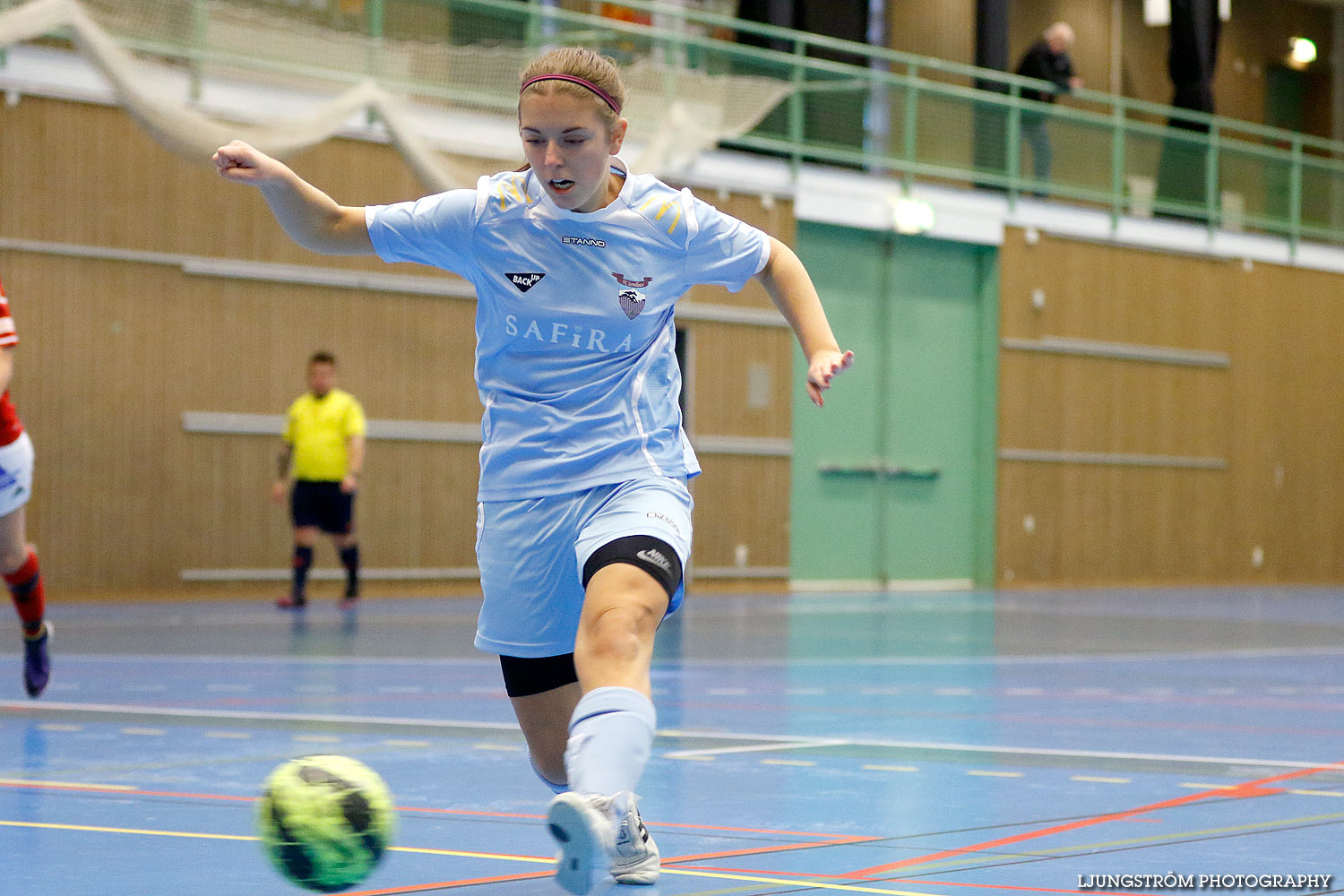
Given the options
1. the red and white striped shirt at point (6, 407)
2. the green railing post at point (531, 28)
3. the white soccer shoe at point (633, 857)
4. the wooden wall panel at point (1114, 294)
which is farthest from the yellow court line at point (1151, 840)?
the wooden wall panel at point (1114, 294)

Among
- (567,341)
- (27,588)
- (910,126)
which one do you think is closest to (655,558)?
(567,341)

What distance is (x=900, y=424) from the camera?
2227 cm

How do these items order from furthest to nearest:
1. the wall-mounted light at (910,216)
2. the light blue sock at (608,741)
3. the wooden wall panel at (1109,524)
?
the wooden wall panel at (1109,524)
the wall-mounted light at (910,216)
the light blue sock at (608,741)

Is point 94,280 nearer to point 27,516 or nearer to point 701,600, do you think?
point 27,516

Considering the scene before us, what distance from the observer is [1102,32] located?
28.2 metres

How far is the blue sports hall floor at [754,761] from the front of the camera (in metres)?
3.95

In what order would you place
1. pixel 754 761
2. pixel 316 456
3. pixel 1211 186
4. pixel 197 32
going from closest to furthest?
pixel 754 761
pixel 197 32
pixel 316 456
pixel 1211 186

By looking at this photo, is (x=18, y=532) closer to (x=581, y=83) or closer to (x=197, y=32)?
(x=581, y=83)

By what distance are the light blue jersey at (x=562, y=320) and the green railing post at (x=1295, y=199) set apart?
2386 centimetres

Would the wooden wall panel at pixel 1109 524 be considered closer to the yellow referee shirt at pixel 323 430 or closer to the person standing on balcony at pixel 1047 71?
the person standing on balcony at pixel 1047 71

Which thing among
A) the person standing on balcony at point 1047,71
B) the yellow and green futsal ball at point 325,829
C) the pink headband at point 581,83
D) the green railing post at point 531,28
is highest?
the person standing on balcony at point 1047,71

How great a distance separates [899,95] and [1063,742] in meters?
15.2

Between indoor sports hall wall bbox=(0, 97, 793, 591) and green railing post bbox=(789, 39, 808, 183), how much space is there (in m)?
4.44

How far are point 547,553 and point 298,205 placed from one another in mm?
910
